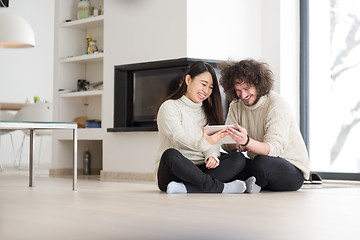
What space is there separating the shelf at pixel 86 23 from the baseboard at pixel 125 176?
1668 mm

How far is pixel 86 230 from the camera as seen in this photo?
1.87m

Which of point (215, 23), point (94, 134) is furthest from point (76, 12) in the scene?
point (215, 23)

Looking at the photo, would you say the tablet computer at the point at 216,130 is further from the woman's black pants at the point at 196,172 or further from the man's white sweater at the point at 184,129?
the woman's black pants at the point at 196,172

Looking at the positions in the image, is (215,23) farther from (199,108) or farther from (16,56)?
(16,56)

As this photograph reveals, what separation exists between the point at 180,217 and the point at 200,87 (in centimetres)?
146

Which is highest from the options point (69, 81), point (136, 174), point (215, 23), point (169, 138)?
point (215, 23)

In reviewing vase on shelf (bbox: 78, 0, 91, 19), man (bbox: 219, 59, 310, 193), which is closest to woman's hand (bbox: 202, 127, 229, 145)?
man (bbox: 219, 59, 310, 193)

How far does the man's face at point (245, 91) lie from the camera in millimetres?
3500

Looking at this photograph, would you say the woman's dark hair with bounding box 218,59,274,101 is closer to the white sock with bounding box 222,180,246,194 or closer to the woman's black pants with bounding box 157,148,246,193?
the woman's black pants with bounding box 157,148,246,193

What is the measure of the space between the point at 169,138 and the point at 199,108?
0.96ft

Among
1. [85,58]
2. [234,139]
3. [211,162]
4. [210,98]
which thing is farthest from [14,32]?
[234,139]

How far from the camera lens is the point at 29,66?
9641mm

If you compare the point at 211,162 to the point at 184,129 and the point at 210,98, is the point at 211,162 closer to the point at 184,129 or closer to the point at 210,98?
the point at 184,129

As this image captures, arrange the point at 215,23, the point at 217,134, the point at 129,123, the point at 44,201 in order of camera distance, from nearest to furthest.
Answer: the point at 44,201, the point at 217,134, the point at 215,23, the point at 129,123
